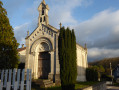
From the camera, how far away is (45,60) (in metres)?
17.3

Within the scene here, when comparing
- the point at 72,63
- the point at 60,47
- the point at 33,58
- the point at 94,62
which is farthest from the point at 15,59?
Result: the point at 94,62

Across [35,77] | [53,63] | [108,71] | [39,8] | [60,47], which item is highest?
[39,8]

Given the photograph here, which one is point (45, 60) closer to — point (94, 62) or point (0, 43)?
point (0, 43)

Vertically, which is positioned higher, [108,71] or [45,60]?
[45,60]

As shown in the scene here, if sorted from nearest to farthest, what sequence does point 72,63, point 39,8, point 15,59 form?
point 72,63 → point 15,59 → point 39,8

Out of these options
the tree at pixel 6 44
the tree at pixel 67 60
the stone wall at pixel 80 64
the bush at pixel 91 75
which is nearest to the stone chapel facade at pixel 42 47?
the tree at pixel 6 44

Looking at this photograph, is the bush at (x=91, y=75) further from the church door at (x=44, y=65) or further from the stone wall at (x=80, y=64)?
the church door at (x=44, y=65)

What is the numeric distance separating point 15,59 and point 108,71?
4491cm

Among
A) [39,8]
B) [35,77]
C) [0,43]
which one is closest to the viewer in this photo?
[0,43]

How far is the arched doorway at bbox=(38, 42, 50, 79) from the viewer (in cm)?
1688

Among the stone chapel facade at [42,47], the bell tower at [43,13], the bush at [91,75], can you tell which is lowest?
the bush at [91,75]

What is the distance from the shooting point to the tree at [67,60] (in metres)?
10.1

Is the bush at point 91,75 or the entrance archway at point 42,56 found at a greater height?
the entrance archway at point 42,56

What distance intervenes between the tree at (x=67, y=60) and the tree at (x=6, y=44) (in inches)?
239
